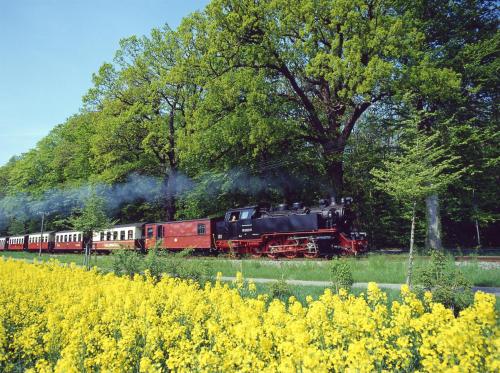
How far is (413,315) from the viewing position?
19.4ft

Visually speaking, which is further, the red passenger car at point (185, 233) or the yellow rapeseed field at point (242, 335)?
the red passenger car at point (185, 233)

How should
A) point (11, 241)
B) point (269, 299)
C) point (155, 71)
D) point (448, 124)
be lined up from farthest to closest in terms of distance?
1. point (11, 241)
2. point (155, 71)
3. point (448, 124)
4. point (269, 299)

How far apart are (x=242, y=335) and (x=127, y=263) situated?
10901mm

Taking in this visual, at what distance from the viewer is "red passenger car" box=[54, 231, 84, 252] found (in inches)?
1377

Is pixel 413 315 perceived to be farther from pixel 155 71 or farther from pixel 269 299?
Result: pixel 155 71

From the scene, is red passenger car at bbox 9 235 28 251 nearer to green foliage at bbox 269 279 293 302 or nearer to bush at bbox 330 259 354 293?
green foliage at bbox 269 279 293 302

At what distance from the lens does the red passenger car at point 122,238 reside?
30.7 metres

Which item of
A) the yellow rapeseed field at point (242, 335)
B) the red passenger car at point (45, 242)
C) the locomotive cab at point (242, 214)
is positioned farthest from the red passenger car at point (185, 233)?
the red passenger car at point (45, 242)

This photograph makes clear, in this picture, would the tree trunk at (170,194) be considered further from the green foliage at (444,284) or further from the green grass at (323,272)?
the green foliage at (444,284)

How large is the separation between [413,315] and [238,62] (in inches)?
856

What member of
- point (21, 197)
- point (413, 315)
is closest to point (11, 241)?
point (21, 197)

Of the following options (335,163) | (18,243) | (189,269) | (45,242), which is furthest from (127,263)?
(18,243)

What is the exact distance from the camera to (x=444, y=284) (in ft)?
26.7

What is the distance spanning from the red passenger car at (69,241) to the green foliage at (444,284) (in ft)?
107
